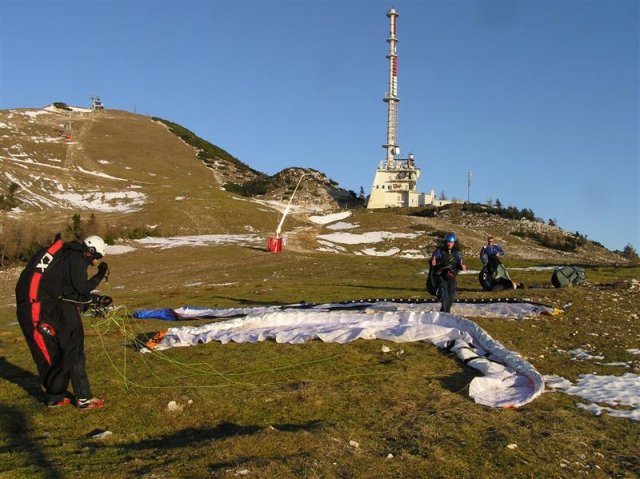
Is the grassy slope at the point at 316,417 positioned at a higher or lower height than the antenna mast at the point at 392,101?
lower

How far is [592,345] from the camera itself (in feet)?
39.4

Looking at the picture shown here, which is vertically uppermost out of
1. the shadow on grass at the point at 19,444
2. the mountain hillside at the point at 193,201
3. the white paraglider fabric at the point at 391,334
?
the mountain hillside at the point at 193,201

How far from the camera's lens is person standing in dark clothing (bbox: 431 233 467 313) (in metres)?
13.7

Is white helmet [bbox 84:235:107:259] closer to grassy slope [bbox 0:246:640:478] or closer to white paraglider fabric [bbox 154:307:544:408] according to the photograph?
grassy slope [bbox 0:246:640:478]

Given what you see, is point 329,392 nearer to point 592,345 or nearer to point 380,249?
point 592,345

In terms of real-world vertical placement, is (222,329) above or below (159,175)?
below

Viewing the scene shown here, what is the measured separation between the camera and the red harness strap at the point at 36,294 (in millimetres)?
7949

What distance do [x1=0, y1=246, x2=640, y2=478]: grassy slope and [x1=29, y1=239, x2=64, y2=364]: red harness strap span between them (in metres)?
0.89

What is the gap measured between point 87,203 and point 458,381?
6417cm

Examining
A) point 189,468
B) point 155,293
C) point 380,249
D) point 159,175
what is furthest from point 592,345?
point 159,175

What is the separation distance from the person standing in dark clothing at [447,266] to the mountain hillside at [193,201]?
24975 mm

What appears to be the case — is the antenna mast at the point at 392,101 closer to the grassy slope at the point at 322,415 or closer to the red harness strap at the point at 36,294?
the grassy slope at the point at 322,415

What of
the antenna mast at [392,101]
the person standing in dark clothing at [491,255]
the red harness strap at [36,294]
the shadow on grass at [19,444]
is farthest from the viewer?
the antenna mast at [392,101]

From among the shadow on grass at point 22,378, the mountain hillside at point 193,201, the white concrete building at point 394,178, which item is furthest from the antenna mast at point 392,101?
the shadow on grass at point 22,378
